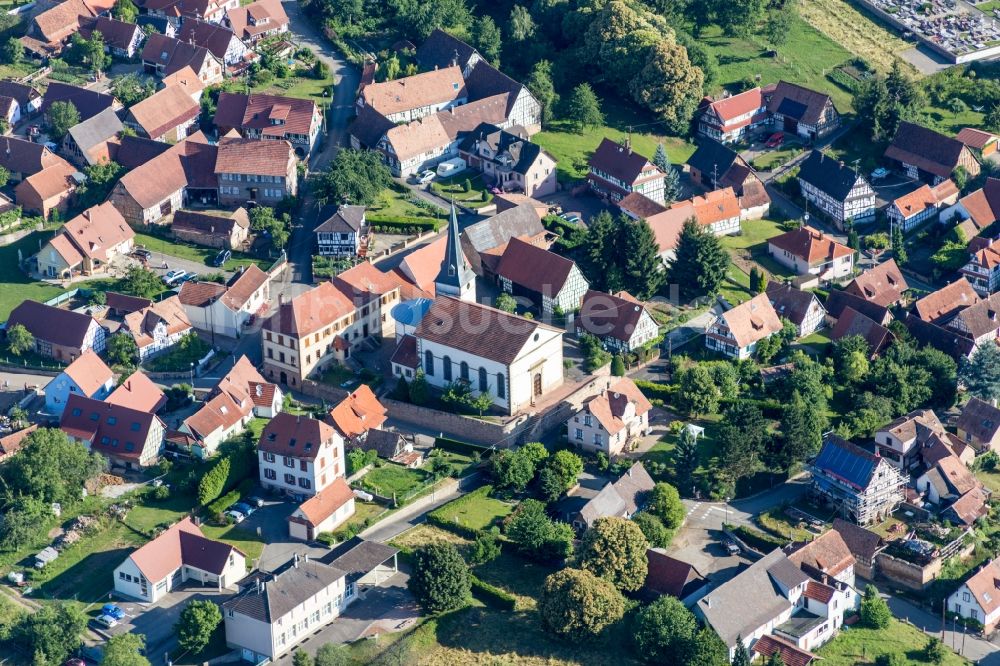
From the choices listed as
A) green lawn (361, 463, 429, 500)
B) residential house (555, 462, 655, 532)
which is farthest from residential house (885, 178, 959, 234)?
green lawn (361, 463, 429, 500)

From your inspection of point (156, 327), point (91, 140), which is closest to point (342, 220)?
point (156, 327)

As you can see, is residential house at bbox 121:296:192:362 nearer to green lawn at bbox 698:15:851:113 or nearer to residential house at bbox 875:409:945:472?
residential house at bbox 875:409:945:472

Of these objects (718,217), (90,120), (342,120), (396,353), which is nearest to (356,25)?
(342,120)

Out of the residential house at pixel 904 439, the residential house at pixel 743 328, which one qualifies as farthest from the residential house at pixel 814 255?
the residential house at pixel 904 439

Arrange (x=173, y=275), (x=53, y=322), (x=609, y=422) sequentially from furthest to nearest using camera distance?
1. (x=173, y=275)
2. (x=53, y=322)
3. (x=609, y=422)

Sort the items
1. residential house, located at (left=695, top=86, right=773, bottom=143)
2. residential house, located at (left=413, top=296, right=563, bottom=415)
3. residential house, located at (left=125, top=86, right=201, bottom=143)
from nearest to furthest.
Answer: residential house, located at (left=413, top=296, right=563, bottom=415)
residential house, located at (left=125, top=86, right=201, bottom=143)
residential house, located at (left=695, top=86, right=773, bottom=143)

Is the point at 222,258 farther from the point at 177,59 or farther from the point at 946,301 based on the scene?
the point at 946,301

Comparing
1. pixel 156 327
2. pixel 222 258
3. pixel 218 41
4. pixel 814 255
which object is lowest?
pixel 814 255
